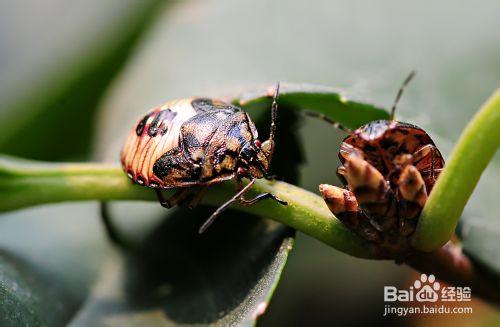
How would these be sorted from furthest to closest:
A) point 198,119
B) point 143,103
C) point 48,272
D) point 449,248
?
point 143,103 → point 48,272 → point 198,119 → point 449,248

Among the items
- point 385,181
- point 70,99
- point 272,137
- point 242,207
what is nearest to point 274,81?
point 272,137

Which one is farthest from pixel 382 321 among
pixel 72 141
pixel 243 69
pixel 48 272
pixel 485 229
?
pixel 72 141

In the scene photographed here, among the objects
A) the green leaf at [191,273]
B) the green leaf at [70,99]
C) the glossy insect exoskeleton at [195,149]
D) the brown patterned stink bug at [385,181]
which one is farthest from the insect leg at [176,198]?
the green leaf at [70,99]

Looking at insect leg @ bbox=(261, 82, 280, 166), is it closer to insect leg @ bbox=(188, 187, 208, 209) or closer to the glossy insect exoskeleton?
the glossy insect exoskeleton

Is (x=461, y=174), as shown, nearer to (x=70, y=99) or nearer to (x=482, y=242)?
(x=482, y=242)

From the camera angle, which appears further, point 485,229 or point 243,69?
point 243,69

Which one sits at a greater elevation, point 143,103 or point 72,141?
point 143,103

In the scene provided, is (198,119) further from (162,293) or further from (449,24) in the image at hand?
(449,24)
